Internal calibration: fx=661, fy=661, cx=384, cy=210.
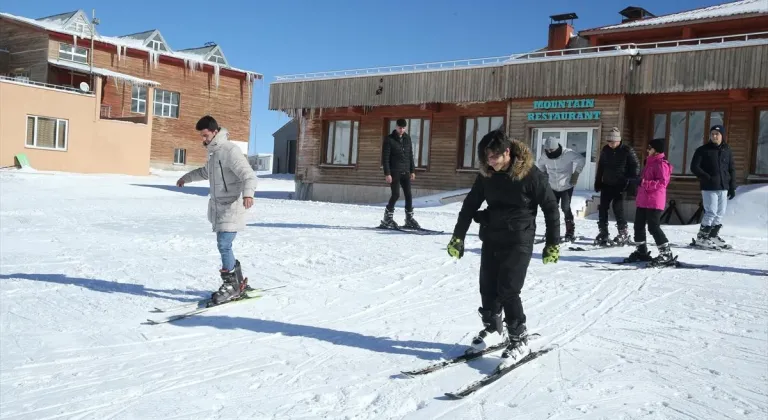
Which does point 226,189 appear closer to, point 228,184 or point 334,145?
point 228,184

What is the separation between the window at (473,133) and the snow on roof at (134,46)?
22365 mm

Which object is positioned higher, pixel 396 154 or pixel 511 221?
pixel 396 154

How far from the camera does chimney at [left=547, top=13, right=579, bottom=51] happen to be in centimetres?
2588

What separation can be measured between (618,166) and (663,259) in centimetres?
178

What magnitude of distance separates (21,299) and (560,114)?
591 inches

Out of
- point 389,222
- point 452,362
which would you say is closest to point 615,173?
point 389,222

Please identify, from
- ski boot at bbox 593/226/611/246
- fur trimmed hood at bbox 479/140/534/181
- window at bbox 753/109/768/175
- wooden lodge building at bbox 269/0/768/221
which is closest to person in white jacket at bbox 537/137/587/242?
ski boot at bbox 593/226/611/246

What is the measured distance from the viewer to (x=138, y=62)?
3619cm

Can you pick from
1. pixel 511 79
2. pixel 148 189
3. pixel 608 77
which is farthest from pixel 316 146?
pixel 608 77

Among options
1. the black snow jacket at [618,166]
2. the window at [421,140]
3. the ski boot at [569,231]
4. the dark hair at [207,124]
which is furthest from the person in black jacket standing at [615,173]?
the window at [421,140]

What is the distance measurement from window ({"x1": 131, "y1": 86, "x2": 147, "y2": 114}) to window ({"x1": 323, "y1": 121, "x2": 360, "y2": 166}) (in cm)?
1648

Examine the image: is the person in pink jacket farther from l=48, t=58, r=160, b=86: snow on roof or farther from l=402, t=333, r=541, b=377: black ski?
l=48, t=58, r=160, b=86: snow on roof

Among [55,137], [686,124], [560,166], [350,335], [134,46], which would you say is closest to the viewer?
[350,335]

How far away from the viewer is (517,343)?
14.4 ft
